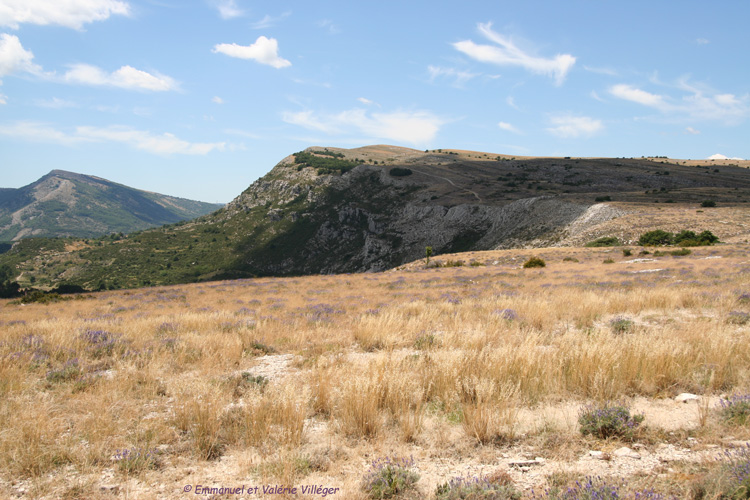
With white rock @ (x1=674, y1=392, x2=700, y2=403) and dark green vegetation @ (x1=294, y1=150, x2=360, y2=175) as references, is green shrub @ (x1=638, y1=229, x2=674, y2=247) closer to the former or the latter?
white rock @ (x1=674, y1=392, x2=700, y2=403)

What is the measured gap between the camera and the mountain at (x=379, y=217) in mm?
76625

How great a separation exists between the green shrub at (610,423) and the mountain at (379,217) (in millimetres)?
64750

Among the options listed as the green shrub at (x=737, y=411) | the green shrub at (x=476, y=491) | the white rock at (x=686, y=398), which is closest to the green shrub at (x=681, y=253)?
the white rock at (x=686, y=398)

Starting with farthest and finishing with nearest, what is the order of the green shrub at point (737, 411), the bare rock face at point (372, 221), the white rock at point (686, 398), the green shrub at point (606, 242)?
the bare rock face at point (372, 221), the green shrub at point (606, 242), the white rock at point (686, 398), the green shrub at point (737, 411)

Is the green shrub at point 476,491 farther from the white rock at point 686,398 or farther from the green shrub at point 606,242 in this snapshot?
the green shrub at point 606,242

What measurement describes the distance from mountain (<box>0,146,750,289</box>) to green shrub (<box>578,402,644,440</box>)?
212ft

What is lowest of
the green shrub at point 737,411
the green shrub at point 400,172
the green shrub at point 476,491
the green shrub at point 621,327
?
the green shrub at point 621,327

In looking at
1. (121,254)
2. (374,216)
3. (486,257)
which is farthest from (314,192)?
(486,257)

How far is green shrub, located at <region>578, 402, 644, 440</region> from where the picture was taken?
3.97 m

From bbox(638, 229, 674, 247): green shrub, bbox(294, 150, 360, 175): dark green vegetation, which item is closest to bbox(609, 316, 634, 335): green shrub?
bbox(638, 229, 674, 247): green shrub

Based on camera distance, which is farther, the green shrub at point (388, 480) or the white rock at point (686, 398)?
the white rock at point (686, 398)

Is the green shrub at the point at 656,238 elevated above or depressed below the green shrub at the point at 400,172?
below

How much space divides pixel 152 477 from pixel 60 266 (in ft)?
646

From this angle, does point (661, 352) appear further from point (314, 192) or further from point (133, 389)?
point (314, 192)
